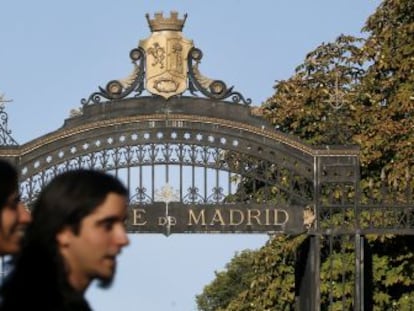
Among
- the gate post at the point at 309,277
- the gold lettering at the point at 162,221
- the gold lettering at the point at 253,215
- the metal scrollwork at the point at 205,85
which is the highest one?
the metal scrollwork at the point at 205,85

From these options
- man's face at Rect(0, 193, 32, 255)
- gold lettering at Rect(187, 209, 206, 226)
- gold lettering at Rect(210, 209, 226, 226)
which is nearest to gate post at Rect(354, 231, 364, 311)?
gold lettering at Rect(210, 209, 226, 226)

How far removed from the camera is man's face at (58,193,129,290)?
462 centimetres

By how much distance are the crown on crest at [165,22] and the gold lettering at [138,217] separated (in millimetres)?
2380

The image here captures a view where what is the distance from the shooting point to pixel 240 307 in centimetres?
3769

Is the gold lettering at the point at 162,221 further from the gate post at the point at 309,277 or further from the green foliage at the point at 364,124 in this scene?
the green foliage at the point at 364,124

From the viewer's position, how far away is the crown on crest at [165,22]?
24938 millimetres

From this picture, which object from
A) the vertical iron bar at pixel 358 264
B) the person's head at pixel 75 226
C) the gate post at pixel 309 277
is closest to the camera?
the person's head at pixel 75 226

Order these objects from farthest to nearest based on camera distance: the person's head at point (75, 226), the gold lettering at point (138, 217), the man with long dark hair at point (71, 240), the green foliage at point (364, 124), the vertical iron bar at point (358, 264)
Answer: the green foliage at point (364, 124)
the gold lettering at point (138, 217)
the vertical iron bar at point (358, 264)
the person's head at point (75, 226)
the man with long dark hair at point (71, 240)

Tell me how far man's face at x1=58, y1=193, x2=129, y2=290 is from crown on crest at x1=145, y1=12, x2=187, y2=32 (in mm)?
20261

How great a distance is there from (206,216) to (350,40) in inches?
490

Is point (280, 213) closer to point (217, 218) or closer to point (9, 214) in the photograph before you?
point (217, 218)

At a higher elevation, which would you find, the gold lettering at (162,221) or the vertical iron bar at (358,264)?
the gold lettering at (162,221)

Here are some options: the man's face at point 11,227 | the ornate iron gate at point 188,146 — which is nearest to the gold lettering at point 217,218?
the ornate iron gate at point 188,146

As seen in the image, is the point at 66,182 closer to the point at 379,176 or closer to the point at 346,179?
the point at 346,179
